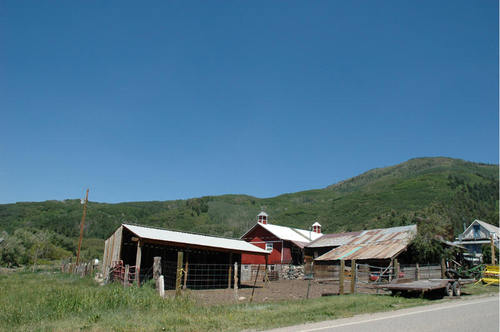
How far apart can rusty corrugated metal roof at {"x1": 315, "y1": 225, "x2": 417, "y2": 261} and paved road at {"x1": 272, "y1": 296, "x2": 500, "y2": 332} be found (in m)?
17.4

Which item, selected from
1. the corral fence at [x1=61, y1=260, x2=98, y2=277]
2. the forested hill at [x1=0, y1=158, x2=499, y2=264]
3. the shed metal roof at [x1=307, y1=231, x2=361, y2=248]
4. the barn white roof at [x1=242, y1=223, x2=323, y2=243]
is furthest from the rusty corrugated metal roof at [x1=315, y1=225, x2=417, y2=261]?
the forested hill at [x1=0, y1=158, x2=499, y2=264]

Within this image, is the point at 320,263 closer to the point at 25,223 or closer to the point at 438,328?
the point at 438,328

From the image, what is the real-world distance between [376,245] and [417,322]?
79.3 ft

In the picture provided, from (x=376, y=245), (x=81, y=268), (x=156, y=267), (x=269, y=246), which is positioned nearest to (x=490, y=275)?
(x=376, y=245)

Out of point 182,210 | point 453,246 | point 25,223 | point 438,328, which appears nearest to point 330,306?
point 438,328

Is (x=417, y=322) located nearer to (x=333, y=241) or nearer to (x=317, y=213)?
(x=333, y=241)

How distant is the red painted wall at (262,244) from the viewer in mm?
41500

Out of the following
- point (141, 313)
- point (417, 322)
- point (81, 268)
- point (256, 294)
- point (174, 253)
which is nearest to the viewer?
point (417, 322)

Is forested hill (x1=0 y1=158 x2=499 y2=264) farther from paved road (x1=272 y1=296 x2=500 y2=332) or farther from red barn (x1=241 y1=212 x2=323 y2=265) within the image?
paved road (x1=272 y1=296 x2=500 y2=332)

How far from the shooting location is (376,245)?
3200cm

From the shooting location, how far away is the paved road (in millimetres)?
8148

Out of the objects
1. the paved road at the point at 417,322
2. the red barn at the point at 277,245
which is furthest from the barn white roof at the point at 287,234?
the paved road at the point at 417,322

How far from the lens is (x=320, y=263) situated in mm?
35125

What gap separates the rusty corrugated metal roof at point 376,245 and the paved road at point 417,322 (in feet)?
57.1
